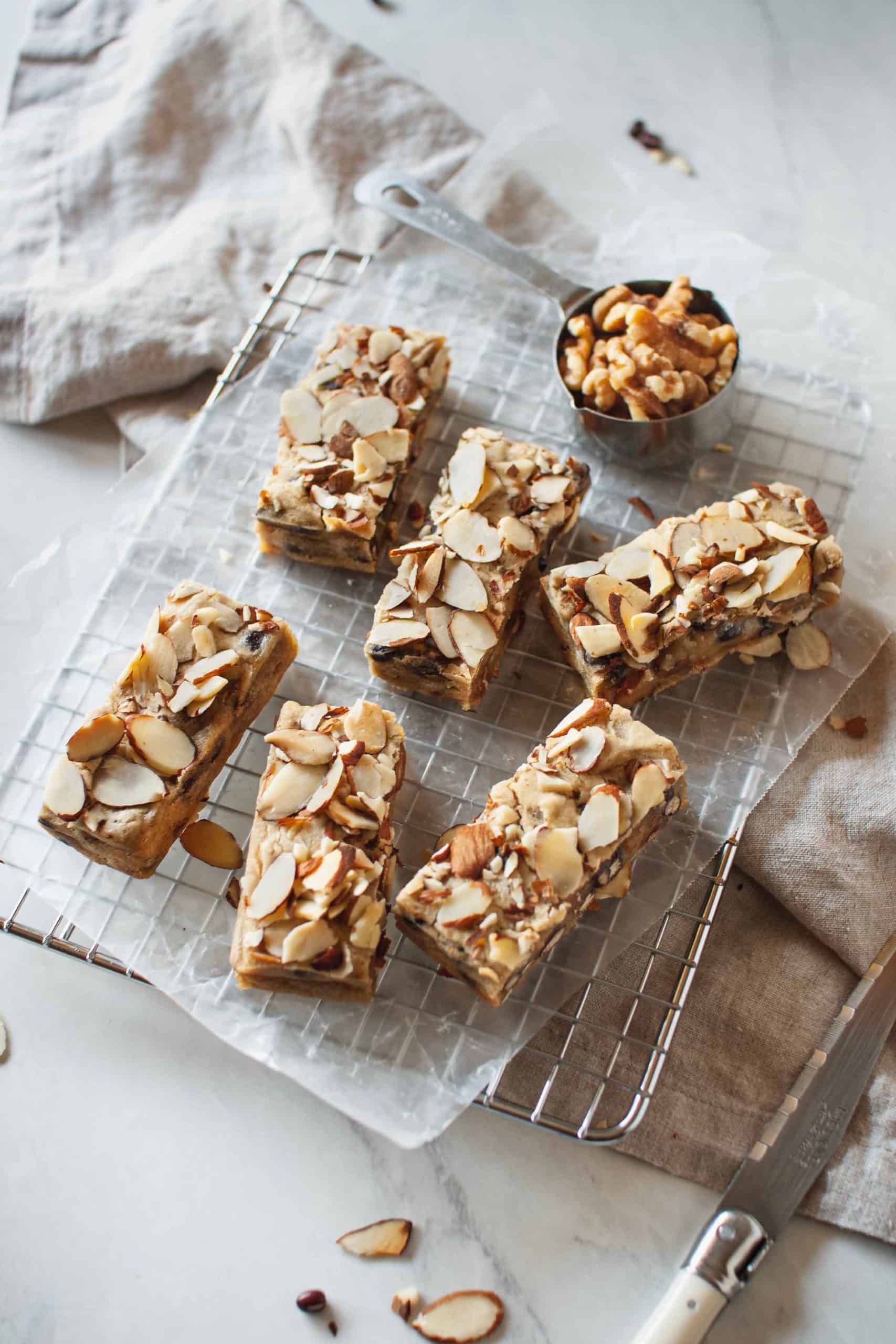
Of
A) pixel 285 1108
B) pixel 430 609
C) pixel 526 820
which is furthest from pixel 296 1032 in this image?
pixel 430 609

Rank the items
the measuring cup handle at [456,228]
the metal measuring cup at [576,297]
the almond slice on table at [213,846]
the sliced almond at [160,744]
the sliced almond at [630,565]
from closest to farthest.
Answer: the sliced almond at [160,744] < the almond slice on table at [213,846] < the sliced almond at [630,565] < the metal measuring cup at [576,297] < the measuring cup handle at [456,228]

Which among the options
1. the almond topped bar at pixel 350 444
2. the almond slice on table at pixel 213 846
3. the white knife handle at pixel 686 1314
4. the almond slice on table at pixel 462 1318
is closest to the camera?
the white knife handle at pixel 686 1314

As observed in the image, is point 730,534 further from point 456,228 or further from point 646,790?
point 456,228

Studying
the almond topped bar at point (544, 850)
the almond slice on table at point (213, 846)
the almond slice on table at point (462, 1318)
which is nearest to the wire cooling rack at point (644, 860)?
the almond slice on table at point (213, 846)

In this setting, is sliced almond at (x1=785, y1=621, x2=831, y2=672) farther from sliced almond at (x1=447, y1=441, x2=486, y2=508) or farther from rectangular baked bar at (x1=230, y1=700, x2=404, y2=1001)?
rectangular baked bar at (x1=230, y1=700, x2=404, y2=1001)

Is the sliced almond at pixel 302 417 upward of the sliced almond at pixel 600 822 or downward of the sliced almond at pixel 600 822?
upward

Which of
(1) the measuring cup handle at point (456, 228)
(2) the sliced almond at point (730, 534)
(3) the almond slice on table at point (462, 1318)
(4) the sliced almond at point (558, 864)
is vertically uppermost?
(1) the measuring cup handle at point (456, 228)

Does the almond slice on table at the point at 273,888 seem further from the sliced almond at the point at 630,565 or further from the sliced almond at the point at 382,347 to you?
the sliced almond at the point at 382,347

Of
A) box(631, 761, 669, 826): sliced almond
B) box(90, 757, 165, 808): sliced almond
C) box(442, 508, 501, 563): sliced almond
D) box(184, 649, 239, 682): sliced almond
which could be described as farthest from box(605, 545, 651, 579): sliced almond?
box(90, 757, 165, 808): sliced almond
